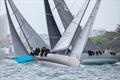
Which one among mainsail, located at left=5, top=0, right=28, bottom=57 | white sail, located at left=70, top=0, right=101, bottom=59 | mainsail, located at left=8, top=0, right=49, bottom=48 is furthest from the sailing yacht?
mainsail, located at left=8, top=0, right=49, bottom=48

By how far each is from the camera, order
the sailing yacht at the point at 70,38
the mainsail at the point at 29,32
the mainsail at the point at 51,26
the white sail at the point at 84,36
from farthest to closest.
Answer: the mainsail at the point at 29,32 < the mainsail at the point at 51,26 < the white sail at the point at 84,36 < the sailing yacht at the point at 70,38

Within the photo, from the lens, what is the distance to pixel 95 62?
56562 millimetres

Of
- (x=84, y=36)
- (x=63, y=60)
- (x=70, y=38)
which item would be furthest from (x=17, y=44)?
(x=63, y=60)

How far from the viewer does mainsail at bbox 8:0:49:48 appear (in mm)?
64438

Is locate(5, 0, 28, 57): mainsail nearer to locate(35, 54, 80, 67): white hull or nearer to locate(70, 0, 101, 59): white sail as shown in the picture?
locate(35, 54, 80, 67): white hull

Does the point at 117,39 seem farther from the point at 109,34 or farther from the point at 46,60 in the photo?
the point at 46,60

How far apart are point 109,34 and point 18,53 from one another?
69033 millimetres

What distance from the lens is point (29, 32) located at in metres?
65.9

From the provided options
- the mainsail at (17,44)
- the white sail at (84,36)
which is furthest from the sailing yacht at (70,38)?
the mainsail at (17,44)

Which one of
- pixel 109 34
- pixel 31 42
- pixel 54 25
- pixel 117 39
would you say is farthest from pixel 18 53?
pixel 109 34

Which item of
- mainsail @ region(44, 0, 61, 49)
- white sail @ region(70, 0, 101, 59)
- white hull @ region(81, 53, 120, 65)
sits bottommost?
white hull @ region(81, 53, 120, 65)

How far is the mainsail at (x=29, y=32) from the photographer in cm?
6444

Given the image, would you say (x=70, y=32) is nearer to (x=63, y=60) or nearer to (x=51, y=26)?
(x=63, y=60)

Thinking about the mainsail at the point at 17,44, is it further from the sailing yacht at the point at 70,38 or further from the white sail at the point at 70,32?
the white sail at the point at 70,32
